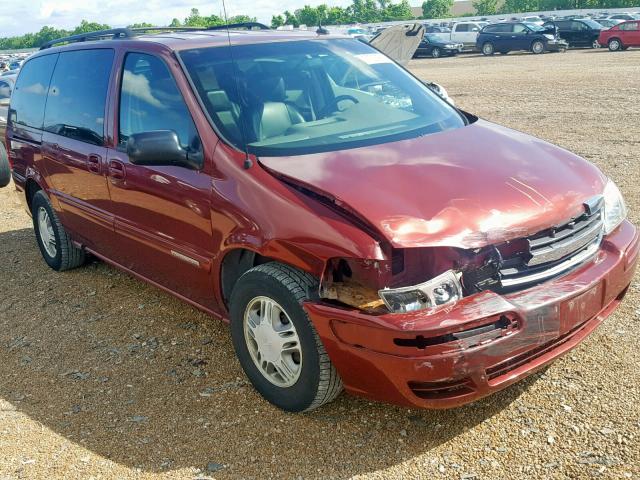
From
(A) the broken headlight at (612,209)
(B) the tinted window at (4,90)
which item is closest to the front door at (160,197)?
(A) the broken headlight at (612,209)

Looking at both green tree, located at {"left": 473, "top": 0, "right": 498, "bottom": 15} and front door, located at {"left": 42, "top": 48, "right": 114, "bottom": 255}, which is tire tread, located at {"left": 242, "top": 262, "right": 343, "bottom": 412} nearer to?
front door, located at {"left": 42, "top": 48, "right": 114, "bottom": 255}

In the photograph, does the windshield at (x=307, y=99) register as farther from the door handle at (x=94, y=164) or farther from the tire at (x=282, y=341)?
the door handle at (x=94, y=164)

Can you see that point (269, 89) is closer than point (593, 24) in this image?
Yes

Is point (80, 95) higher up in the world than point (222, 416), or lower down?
higher up

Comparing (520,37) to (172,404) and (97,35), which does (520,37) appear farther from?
(172,404)

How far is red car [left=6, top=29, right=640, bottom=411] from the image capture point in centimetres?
295

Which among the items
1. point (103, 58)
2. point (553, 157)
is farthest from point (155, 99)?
point (553, 157)

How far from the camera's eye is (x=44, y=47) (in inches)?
243

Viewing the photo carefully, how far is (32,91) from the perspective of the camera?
232 inches

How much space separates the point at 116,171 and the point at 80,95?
920 mm

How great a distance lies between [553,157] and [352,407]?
1709 millimetres

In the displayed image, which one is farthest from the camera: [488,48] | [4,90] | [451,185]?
[488,48]

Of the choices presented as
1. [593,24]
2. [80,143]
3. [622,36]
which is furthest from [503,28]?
[80,143]

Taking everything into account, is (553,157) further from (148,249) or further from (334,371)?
(148,249)
